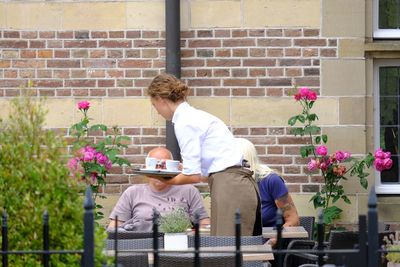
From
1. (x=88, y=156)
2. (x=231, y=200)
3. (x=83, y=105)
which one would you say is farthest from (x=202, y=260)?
(x=83, y=105)

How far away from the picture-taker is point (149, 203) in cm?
805

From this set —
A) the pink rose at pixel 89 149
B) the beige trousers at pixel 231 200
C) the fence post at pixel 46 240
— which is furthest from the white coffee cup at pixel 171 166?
the fence post at pixel 46 240

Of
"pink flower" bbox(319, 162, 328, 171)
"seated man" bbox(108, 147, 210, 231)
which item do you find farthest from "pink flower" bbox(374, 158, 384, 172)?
"seated man" bbox(108, 147, 210, 231)

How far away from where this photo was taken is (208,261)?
5.69 metres

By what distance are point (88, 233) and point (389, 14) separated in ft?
19.1

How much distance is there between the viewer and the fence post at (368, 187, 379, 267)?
4.31 metres

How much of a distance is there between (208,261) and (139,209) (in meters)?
2.44

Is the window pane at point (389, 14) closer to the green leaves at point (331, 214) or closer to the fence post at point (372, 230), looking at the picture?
the green leaves at point (331, 214)

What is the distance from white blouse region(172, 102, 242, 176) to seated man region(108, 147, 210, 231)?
95 cm

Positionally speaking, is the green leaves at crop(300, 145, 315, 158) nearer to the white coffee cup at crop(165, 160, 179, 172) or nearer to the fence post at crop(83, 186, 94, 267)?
the white coffee cup at crop(165, 160, 179, 172)

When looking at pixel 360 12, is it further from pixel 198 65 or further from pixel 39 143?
pixel 39 143

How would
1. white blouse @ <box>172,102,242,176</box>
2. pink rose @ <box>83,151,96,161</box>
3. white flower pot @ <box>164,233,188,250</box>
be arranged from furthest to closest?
1. pink rose @ <box>83,151,96,161</box>
2. white blouse @ <box>172,102,242,176</box>
3. white flower pot @ <box>164,233,188,250</box>

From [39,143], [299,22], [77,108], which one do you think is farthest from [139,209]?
[39,143]

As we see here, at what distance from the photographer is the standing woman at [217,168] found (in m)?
6.91
